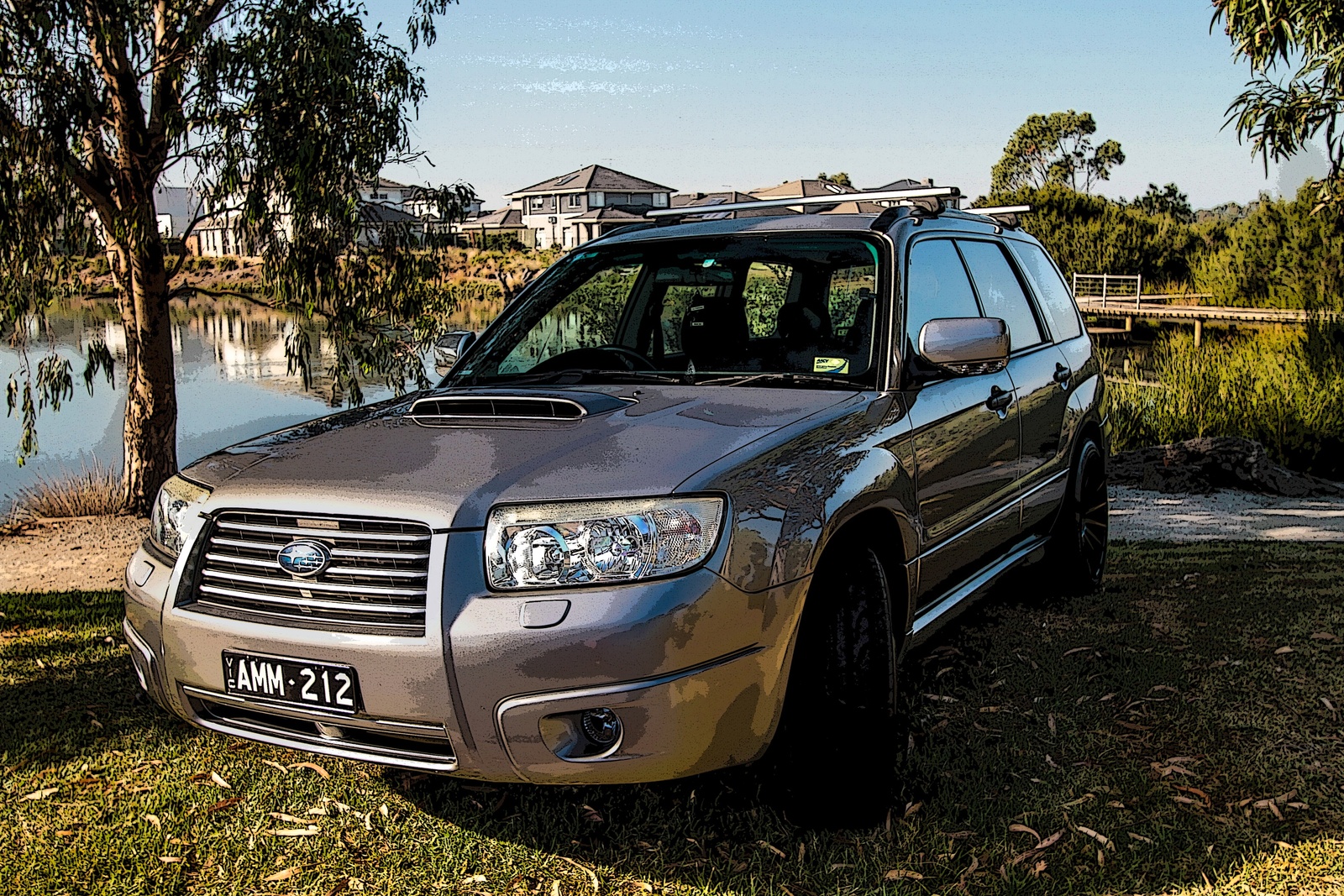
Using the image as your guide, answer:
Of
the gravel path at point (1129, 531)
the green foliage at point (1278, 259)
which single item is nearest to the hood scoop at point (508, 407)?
the gravel path at point (1129, 531)

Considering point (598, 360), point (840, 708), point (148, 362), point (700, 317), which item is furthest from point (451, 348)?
point (148, 362)

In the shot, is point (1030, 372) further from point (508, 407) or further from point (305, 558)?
point (305, 558)

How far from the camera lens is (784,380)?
4.05 meters

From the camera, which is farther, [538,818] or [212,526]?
[538,818]

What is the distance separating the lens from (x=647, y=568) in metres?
2.85

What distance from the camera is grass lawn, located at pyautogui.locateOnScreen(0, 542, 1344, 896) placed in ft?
11.2

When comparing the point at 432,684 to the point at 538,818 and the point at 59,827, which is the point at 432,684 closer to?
the point at 538,818

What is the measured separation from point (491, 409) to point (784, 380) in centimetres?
101

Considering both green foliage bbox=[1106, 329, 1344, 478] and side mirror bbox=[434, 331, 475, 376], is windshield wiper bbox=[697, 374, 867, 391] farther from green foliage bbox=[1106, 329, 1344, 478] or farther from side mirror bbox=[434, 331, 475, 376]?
green foliage bbox=[1106, 329, 1344, 478]

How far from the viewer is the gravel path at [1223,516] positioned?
912cm

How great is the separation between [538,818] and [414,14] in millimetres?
8324

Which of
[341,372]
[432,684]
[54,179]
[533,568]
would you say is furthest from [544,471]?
[341,372]

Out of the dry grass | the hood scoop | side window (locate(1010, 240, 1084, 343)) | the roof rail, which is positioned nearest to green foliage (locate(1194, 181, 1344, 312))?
side window (locate(1010, 240, 1084, 343))

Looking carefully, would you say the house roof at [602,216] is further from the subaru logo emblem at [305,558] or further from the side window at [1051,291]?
the subaru logo emblem at [305,558]
